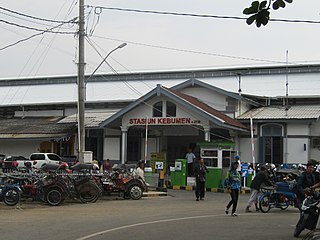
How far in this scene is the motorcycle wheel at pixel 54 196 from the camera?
67.6 feet

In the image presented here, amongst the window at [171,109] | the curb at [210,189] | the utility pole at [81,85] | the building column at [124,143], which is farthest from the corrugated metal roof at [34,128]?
the curb at [210,189]

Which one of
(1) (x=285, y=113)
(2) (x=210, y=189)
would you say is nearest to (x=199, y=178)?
(2) (x=210, y=189)

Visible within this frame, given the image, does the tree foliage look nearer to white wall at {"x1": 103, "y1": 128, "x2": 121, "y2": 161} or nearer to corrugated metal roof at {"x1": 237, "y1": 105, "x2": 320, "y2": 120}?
corrugated metal roof at {"x1": 237, "y1": 105, "x2": 320, "y2": 120}

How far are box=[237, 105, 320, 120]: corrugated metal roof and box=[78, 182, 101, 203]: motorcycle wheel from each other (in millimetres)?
16024

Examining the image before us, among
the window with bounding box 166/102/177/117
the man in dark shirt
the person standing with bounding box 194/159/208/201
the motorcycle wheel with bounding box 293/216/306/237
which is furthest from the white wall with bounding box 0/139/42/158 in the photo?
the motorcycle wheel with bounding box 293/216/306/237

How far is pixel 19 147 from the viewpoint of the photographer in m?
44.2

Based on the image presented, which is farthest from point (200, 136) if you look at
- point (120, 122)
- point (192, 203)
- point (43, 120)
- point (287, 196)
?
point (287, 196)

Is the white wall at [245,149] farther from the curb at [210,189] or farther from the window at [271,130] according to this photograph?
the curb at [210,189]

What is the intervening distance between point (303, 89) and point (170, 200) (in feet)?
76.2

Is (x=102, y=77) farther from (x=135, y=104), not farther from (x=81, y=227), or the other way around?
(x=81, y=227)

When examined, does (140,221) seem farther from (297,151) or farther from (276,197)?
(297,151)

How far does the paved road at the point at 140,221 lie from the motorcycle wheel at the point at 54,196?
303 mm

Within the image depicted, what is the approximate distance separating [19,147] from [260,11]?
38218mm

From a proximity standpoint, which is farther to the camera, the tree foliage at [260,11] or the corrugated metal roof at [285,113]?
the corrugated metal roof at [285,113]
